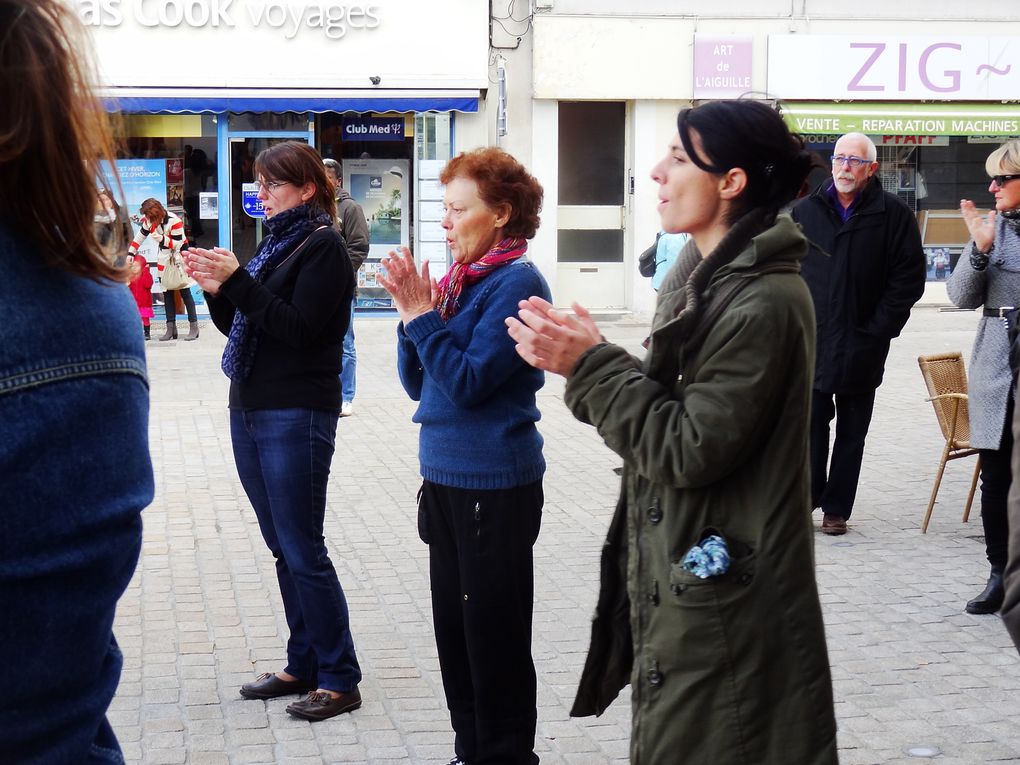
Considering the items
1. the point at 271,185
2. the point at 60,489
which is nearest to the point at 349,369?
the point at 271,185

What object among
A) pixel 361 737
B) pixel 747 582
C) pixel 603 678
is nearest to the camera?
pixel 747 582

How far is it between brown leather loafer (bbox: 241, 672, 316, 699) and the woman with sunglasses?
3.02 metres

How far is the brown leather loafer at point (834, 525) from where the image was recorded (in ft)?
24.0

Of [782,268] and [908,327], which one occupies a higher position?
[782,268]

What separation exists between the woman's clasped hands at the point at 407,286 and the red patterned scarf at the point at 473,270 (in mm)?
105

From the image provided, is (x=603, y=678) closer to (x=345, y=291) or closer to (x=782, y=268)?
(x=782, y=268)

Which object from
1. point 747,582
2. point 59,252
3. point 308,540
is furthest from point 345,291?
point 59,252

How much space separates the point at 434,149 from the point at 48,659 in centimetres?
1777

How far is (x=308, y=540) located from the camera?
4.53 metres

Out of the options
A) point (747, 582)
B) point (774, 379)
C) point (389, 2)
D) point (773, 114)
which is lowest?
point (747, 582)

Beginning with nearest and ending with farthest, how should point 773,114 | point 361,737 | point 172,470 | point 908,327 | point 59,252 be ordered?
1. point 59,252
2. point 773,114
3. point 361,737
4. point 172,470
5. point 908,327

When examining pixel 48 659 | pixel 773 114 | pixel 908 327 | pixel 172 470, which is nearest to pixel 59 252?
pixel 48 659

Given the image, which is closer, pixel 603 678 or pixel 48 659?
pixel 48 659

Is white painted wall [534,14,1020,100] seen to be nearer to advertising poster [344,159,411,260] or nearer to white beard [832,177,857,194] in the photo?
advertising poster [344,159,411,260]
